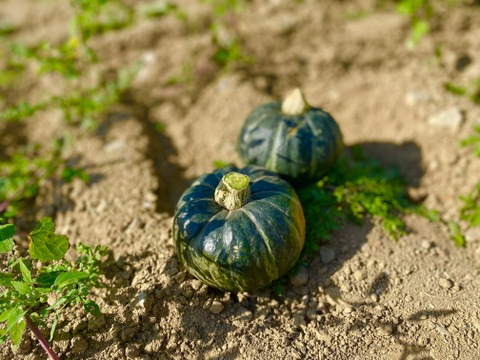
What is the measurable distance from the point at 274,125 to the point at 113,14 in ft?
11.9

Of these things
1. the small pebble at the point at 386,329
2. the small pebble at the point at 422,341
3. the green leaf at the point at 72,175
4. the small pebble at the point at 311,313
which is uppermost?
the green leaf at the point at 72,175

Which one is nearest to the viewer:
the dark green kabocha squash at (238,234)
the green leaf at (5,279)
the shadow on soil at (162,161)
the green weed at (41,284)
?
the green weed at (41,284)

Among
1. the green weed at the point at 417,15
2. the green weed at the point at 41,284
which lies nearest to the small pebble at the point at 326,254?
the green weed at the point at 41,284

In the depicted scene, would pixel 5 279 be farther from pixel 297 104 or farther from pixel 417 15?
pixel 417 15

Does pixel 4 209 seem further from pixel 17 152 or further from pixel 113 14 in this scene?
pixel 113 14

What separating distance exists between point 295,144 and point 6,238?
7.19 ft

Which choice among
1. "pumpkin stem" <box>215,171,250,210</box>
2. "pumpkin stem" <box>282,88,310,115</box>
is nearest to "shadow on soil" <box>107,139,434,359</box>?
"pumpkin stem" <box>215,171,250,210</box>

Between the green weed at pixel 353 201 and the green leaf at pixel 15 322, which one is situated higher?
the green leaf at pixel 15 322

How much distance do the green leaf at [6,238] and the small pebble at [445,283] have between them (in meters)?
2.94

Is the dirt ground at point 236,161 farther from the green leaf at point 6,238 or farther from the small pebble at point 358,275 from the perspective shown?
the green leaf at point 6,238

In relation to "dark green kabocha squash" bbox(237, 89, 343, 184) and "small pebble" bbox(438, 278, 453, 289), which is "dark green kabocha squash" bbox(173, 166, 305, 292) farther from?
"small pebble" bbox(438, 278, 453, 289)

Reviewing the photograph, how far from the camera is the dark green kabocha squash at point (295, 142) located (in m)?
3.62

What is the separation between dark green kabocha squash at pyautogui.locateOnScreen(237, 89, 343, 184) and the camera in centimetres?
362

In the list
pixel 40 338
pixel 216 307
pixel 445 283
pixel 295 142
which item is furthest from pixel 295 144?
pixel 40 338
